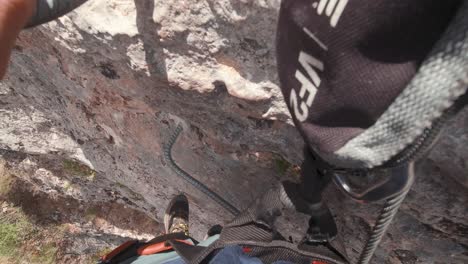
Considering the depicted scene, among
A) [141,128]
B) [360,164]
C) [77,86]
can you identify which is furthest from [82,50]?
[360,164]

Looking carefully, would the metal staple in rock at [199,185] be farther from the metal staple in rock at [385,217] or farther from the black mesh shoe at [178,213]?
the metal staple in rock at [385,217]

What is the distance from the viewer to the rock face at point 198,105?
1.01 meters

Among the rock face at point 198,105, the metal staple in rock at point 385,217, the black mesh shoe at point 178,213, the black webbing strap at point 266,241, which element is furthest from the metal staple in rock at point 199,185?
the metal staple in rock at point 385,217

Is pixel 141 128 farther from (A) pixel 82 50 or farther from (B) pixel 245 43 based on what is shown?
(B) pixel 245 43

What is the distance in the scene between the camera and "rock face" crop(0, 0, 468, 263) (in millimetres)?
1011

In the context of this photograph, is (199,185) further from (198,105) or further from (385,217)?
(385,217)

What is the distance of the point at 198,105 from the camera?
130 cm

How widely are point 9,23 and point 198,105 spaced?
2.17 feet

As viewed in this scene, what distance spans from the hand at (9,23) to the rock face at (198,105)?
15.7 inches

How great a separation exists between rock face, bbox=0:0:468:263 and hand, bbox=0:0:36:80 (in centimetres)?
40

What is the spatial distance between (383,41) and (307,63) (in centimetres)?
13

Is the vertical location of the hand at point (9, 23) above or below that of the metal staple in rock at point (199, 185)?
above

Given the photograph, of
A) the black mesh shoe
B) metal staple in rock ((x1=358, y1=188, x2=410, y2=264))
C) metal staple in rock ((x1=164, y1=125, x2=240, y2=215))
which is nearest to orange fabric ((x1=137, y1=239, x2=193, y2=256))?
metal staple in rock ((x1=164, y1=125, x2=240, y2=215))

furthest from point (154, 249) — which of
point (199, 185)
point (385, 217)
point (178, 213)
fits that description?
point (385, 217)
